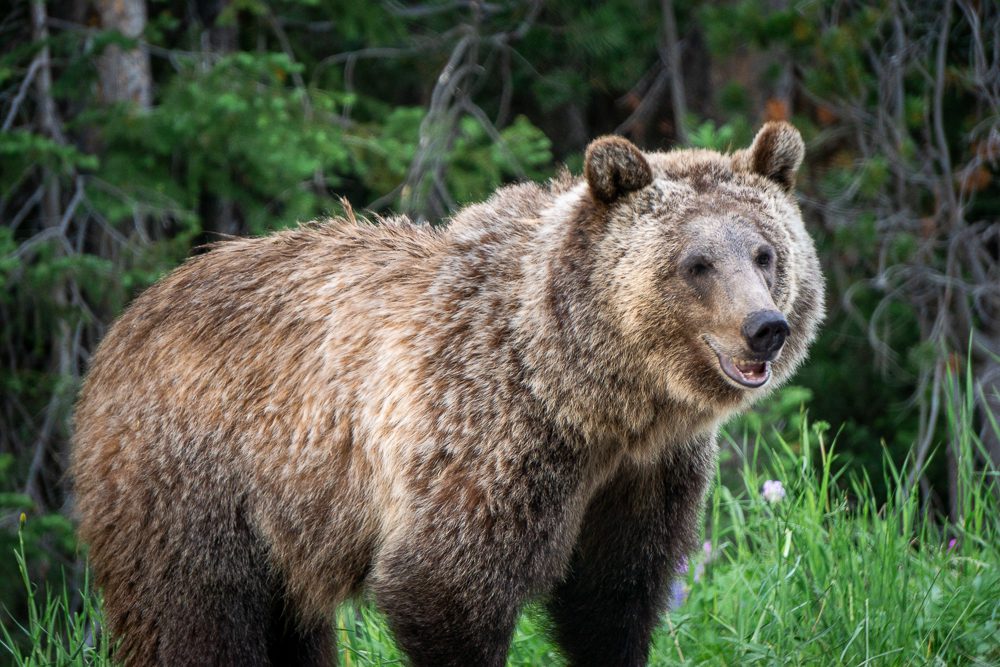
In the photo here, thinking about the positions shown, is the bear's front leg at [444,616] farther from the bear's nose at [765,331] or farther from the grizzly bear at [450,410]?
the bear's nose at [765,331]

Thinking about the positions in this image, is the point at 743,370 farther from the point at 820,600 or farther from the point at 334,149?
the point at 334,149

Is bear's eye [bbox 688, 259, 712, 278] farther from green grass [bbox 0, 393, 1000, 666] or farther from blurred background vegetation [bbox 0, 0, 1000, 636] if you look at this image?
blurred background vegetation [bbox 0, 0, 1000, 636]

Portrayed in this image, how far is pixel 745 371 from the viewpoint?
3.84m

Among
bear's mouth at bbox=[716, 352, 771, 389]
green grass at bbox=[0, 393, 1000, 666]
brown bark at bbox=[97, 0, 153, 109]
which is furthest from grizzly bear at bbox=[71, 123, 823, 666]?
brown bark at bbox=[97, 0, 153, 109]

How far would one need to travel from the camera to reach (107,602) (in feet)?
15.0

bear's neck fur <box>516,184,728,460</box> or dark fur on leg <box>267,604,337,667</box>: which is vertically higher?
bear's neck fur <box>516,184,728,460</box>

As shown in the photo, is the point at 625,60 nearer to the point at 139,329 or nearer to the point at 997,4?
the point at 997,4

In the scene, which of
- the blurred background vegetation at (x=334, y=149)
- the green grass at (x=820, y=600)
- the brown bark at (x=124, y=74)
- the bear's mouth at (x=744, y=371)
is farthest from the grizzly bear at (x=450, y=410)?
the brown bark at (x=124, y=74)

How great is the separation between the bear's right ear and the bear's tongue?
0.62 m

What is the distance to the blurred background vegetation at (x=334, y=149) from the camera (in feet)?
26.6

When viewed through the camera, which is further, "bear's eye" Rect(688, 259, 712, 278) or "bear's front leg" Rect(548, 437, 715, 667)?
"bear's front leg" Rect(548, 437, 715, 667)

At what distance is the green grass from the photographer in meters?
4.14

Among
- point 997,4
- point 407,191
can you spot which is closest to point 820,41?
point 997,4

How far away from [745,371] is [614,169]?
2.38ft
